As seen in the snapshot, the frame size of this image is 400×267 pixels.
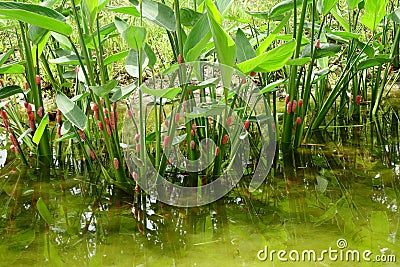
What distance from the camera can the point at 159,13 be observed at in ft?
3.81

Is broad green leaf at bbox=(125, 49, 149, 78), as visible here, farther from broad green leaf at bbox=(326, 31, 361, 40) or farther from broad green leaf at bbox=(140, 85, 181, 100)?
broad green leaf at bbox=(326, 31, 361, 40)

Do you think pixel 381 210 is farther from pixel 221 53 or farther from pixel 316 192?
pixel 221 53

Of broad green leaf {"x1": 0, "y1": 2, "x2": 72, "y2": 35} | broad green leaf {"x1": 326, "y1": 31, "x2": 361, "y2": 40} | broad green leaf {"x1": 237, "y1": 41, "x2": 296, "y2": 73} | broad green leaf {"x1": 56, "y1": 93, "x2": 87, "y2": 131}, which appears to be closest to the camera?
broad green leaf {"x1": 0, "y1": 2, "x2": 72, "y2": 35}

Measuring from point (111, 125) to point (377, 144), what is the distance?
0.84 m

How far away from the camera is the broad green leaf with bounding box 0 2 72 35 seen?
1.00 metres

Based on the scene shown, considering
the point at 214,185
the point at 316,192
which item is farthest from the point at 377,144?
the point at 214,185

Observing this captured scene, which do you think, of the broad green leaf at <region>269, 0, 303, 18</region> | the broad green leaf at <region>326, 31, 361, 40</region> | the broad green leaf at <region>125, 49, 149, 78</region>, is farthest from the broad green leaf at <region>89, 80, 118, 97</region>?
the broad green leaf at <region>326, 31, 361, 40</region>

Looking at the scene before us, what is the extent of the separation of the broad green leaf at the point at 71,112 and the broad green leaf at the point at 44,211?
222mm

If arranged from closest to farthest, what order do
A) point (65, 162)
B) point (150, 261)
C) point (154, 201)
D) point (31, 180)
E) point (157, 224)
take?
1. point (150, 261)
2. point (157, 224)
3. point (154, 201)
4. point (31, 180)
5. point (65, 162)

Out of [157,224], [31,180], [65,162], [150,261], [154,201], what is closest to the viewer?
[150,261]

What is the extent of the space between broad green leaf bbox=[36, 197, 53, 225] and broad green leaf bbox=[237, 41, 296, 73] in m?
0.54

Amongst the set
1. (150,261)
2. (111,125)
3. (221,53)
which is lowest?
(150,261)

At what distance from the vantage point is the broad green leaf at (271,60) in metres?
1.10

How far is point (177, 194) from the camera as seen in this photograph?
1313 mm
